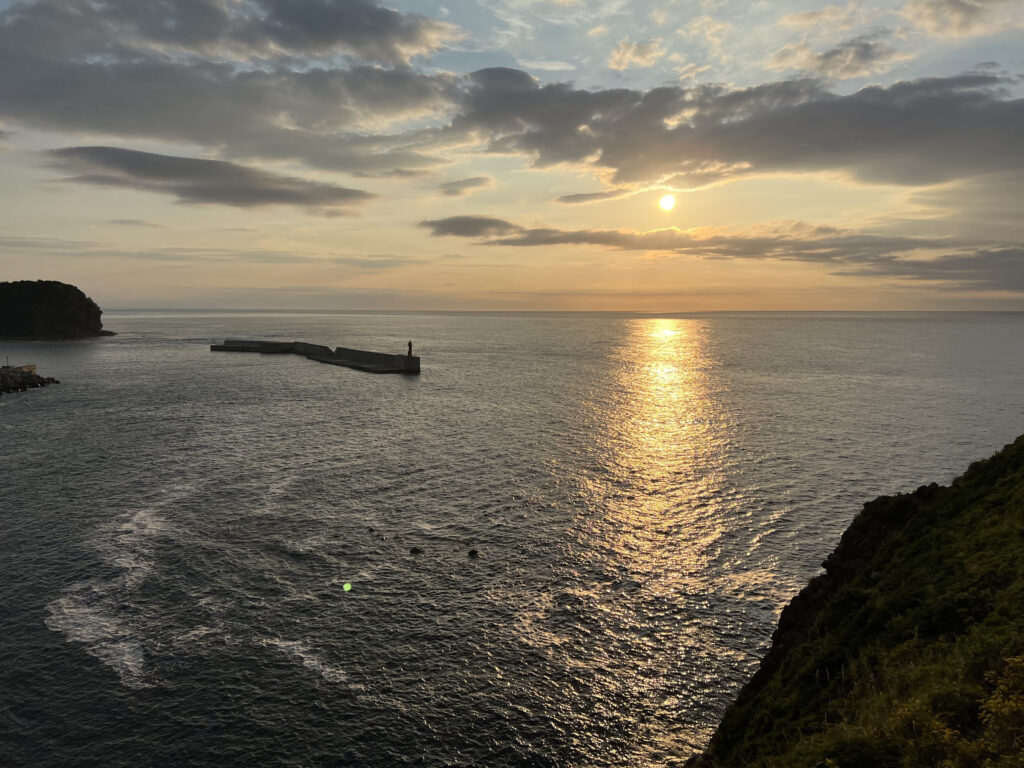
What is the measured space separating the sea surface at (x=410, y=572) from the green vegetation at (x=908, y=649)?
21.2 feet

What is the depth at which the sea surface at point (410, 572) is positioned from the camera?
23938mm

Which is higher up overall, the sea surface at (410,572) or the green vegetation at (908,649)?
the green vegetation at (908,649)

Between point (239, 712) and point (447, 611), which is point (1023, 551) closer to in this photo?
point (447, 611)

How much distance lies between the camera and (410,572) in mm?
36312

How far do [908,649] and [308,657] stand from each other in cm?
2445

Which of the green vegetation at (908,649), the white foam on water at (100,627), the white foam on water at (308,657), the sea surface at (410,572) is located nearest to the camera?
the green vegetation at (908,649)

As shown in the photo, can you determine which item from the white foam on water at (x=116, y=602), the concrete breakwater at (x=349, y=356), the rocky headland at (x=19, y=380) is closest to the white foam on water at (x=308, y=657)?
the white foam on water at (x=116, y=602)

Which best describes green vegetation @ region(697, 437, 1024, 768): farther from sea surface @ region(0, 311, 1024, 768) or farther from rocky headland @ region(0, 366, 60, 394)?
rocky headland @ region(0, 366, 60, 394)

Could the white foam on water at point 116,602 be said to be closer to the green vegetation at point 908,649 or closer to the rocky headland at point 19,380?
the green vegetation at point 908,649

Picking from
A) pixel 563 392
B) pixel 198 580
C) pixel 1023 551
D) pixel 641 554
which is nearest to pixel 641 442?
pixel 641 554

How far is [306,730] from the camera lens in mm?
23547

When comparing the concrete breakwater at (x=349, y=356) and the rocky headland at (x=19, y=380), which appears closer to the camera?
the rocky headland at (x=19, y=380)

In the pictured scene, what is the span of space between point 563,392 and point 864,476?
197 ft

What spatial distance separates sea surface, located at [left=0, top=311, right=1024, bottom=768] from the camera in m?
23.9
